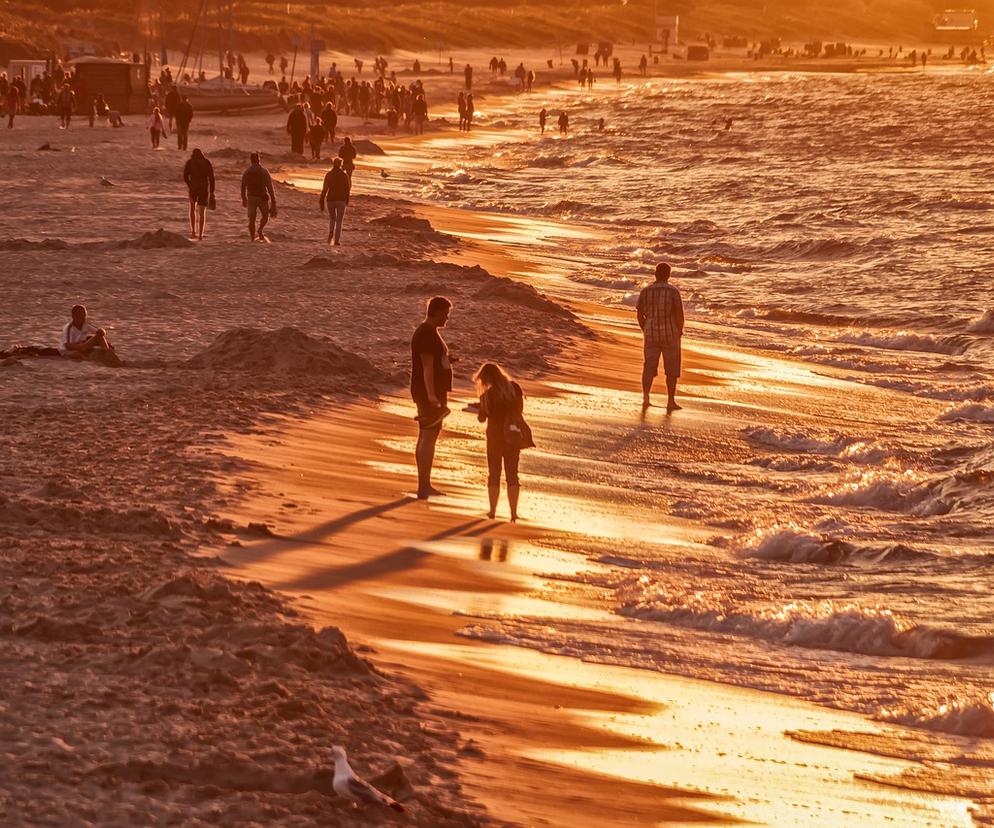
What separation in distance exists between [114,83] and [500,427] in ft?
154

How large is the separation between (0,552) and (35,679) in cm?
199

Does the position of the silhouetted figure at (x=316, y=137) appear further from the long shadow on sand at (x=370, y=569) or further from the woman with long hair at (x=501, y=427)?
the long shadow on sand at (x=370, y=569)

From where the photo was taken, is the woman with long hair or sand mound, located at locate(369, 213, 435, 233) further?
sand mound, located at locate(369, 213, 435, 233)

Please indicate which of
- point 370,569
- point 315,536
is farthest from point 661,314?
point 370,569

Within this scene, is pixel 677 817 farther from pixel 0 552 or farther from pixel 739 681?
pixel 0 552

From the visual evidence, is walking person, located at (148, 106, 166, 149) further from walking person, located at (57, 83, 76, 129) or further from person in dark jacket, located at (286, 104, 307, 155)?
walking person, located at (57, 83, 76, 129)

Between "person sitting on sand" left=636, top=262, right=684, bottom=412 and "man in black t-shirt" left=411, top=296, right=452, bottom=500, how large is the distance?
16.4 ft

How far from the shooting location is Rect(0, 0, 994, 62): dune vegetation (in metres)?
97.9

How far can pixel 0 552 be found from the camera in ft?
28.3

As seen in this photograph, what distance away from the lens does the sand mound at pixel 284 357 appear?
50.0ft

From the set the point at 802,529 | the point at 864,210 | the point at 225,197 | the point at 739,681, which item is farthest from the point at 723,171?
the point at 739,681

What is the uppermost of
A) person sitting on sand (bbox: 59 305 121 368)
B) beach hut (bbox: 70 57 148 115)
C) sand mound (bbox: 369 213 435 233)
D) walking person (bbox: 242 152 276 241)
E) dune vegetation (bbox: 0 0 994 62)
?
dune vegetation (bbox: 0 0 994 62)

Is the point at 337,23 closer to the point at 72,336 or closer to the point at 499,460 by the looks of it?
the point at 72,336

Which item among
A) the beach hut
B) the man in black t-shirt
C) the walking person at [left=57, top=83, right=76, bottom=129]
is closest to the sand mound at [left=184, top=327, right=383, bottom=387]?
the man in black t-shirt
